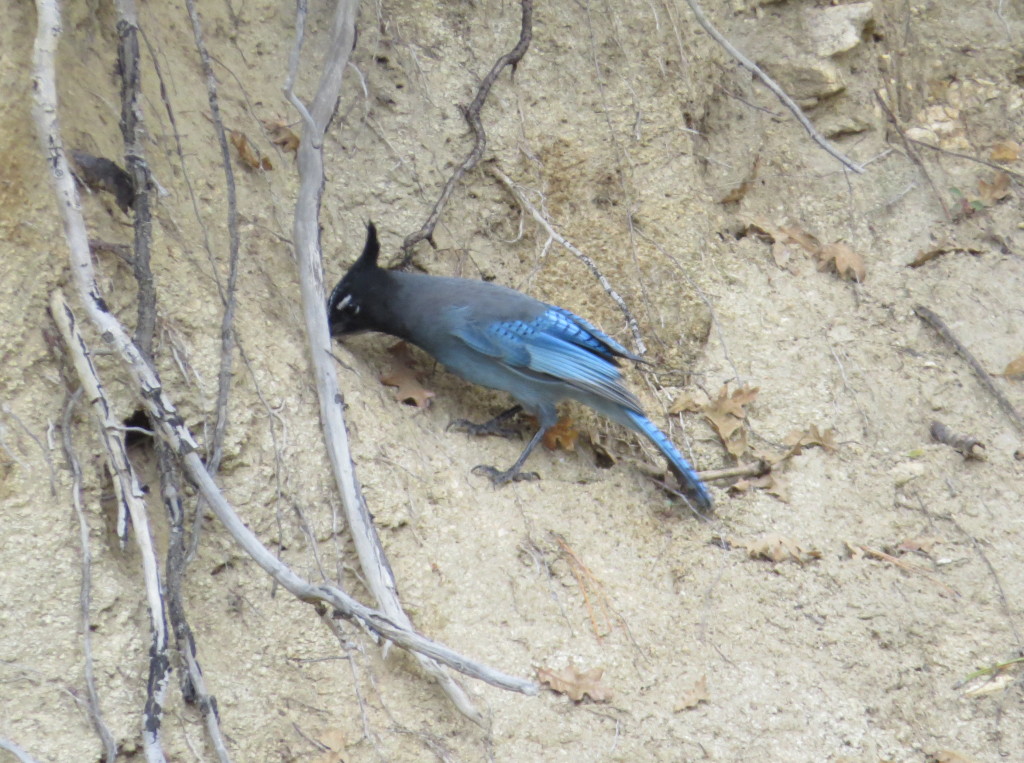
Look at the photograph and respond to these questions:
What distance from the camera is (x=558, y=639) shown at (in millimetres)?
3988

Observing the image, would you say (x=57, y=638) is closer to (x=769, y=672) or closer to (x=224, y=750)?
(x=224, y=750)

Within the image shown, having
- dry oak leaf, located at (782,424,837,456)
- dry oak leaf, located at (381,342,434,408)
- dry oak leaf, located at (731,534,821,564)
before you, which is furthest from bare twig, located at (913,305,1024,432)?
dry oak leaf, located at (381,342,434,408)

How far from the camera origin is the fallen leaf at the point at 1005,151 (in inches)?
255

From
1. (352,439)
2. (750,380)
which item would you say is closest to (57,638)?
(352,439)

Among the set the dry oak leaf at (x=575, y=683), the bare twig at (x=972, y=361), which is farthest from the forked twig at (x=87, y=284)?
the bare twig at (x=972, y=361)

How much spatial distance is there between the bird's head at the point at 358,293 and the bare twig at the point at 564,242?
2.90 ft

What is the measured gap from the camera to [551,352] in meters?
4.82

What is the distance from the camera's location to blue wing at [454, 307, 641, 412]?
15.7 ft

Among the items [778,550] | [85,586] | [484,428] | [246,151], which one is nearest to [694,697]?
[778,550]

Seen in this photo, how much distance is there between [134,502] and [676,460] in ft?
7.69

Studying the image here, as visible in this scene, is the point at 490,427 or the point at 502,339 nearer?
the point at 502,339

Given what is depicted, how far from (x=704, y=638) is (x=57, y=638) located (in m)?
2.29

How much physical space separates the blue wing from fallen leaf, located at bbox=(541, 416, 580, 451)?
29cm

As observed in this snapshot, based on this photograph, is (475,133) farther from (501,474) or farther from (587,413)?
(501,474)
